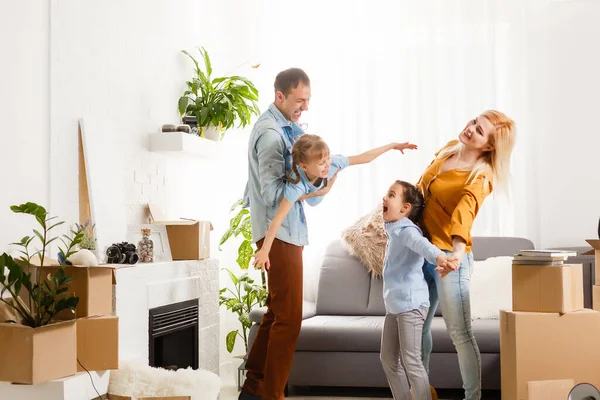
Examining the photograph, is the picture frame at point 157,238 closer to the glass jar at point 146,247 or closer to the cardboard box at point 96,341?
the glass jar at point 146,247

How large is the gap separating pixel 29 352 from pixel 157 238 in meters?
1.61

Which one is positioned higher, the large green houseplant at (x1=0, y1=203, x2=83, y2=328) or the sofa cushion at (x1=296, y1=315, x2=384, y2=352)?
the large green houseplant at (x1=0, y1=203, x2=83, y2=328)

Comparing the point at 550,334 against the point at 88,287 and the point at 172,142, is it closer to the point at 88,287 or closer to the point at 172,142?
the point at 88,287

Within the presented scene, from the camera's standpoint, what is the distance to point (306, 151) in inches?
121

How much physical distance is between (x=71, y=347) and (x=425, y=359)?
1.58 meters

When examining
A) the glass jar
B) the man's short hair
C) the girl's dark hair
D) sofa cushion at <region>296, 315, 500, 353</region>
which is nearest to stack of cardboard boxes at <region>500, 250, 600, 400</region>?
the girl's dark hair

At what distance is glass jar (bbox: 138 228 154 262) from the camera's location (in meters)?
3.71

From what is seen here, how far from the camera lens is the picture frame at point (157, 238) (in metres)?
3.76

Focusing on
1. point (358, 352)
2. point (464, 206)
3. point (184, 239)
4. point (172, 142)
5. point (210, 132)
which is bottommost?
point (358, 352)

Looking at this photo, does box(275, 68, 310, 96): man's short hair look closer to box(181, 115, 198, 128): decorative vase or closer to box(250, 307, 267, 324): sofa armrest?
box(181, 115, 198, 128): decorative vase

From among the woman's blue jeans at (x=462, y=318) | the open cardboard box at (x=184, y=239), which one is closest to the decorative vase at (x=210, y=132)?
the open cardboard box at (x=184, y=239)

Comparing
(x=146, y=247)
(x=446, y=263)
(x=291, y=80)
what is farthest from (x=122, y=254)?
(x=446, y=263)

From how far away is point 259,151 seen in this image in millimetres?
3162

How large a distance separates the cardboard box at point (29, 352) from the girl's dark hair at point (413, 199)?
1511mm
